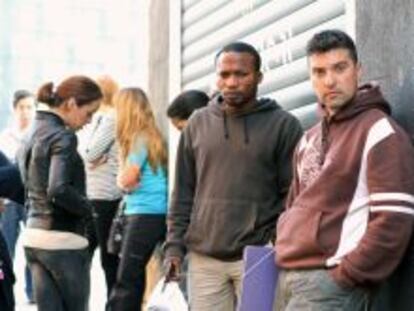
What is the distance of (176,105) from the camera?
6.21 meters

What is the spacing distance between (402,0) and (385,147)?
2.78 feet

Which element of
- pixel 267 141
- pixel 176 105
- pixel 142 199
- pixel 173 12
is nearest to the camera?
pixel 267 141

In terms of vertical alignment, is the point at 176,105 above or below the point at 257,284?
above

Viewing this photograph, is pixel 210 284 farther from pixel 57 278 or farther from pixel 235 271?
pixel 57 278

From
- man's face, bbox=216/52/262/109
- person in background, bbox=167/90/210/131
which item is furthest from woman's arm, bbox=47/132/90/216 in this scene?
man's face, bbox=216/52/262/109

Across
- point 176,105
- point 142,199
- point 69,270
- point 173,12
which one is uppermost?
point 173,12

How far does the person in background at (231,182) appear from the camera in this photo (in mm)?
4605

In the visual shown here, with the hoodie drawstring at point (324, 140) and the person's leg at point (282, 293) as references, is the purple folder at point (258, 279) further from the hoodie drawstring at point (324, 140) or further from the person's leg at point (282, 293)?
the hoodie drawstring at point (324, 140)

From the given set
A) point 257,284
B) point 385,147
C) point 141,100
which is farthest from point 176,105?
point 385,147

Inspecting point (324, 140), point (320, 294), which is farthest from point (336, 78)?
point (320, 294)

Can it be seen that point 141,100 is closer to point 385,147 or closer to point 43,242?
point 43,242

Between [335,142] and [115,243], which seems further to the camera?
[115,243]

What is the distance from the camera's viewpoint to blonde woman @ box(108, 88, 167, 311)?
6.87 meters

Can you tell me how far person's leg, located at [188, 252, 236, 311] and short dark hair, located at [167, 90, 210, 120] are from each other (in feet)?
5.10
